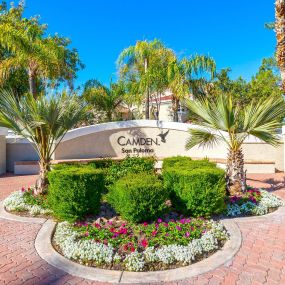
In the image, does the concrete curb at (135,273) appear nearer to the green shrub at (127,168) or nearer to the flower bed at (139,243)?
the flower bed at (139,243)

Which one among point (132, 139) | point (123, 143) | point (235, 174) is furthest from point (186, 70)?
point (235, 174)

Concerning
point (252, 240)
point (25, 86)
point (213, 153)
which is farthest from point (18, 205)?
point (25, 86)

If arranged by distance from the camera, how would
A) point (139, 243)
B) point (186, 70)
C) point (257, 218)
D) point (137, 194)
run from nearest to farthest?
point (139, 243) < point (137, 194) < point (257, 218) < point (186, 70)

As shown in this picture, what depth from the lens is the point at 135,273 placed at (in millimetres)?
4293

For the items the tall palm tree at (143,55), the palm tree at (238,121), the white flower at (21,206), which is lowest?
the white flower at (21,206)

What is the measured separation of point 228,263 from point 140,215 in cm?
192

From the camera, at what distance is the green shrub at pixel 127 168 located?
891 centimetres

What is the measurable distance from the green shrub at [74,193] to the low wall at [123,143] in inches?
354

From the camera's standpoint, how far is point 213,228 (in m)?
5.64

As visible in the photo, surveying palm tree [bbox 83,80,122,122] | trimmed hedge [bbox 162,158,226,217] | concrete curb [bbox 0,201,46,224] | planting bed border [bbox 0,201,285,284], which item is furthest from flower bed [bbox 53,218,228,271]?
palm tree [bbox 83,80,122,122]


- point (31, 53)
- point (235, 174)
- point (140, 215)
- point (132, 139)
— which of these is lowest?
point (140, 215)

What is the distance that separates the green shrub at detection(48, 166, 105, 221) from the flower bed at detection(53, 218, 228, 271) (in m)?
0.30

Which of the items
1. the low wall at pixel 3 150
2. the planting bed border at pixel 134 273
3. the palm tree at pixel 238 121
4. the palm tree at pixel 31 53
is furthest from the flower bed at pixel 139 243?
the palm tree at pixel 31 53

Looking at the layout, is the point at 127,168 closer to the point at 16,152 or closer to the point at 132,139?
the point at 132,139
